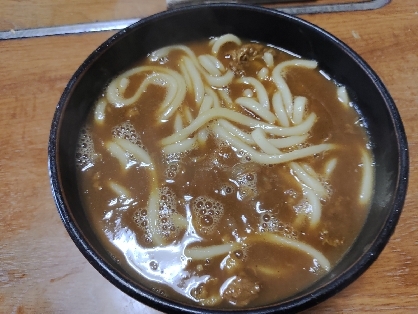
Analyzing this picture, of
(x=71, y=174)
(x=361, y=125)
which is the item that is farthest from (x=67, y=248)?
(x=361, y=125)

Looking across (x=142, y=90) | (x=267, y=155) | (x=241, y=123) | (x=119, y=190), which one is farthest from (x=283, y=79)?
(x=119, y=190)

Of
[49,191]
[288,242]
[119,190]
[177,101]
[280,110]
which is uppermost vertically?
[280,110]

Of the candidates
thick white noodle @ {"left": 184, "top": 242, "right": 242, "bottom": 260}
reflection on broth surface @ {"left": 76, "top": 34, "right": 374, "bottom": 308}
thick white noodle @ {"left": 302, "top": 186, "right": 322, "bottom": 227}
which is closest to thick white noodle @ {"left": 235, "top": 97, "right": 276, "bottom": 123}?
reflection on broth surface @ {"left": 76, "top": 34, "right": 374, "bottom": 308}

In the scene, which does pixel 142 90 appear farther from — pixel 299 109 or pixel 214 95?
pixel 299 109

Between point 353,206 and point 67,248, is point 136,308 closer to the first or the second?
point 67,248

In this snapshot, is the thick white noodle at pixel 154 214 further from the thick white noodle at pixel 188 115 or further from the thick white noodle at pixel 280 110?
the thick white noodle at pixel 280 110
